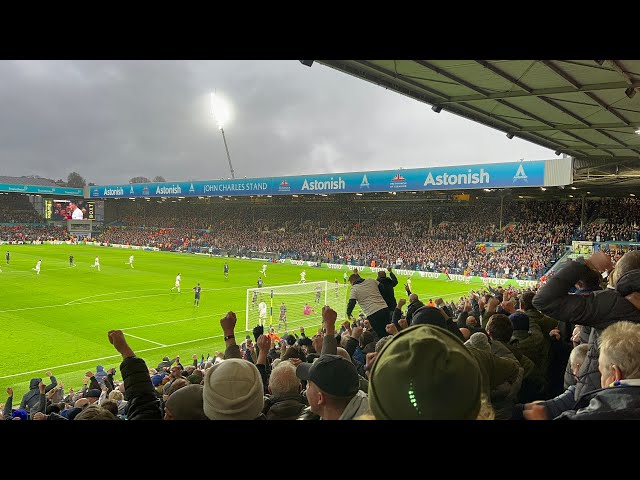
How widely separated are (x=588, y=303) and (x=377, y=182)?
130 ft

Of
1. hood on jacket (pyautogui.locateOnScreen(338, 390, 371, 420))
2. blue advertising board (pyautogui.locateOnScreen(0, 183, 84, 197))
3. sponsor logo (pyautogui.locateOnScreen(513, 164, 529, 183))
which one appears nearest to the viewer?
hood on jacket (pyautogui.locateOnScreen(338, 390, 371, 420))

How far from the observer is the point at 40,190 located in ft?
230

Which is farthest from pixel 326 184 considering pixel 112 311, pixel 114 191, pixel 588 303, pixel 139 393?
pixel 139 393

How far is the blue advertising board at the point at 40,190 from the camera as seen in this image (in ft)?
219

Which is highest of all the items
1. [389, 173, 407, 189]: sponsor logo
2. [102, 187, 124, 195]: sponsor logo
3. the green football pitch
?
[102, 187, 124, 195]: sponsor logo

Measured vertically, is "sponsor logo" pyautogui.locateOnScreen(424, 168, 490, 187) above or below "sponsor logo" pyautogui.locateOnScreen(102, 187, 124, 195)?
below

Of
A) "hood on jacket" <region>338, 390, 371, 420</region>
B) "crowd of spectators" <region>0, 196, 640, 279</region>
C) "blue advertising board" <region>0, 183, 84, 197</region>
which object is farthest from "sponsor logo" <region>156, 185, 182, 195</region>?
"hood on jacket" <region>338, 390, 371, 420</region>

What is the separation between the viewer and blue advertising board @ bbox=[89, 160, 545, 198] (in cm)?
3284

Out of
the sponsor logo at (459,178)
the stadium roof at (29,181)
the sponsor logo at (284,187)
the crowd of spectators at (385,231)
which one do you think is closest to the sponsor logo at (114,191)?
the crowd of spectators at (385,231)

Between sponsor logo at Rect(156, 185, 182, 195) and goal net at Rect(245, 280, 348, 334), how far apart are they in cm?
4042

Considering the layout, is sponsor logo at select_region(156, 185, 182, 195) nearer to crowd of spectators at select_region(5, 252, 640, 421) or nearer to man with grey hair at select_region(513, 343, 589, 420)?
crowd of spectators at select_region(5, 252, 640, 421)

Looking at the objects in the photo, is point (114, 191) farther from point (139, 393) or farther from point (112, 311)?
point (139, 393)

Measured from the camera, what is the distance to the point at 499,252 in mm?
38719
